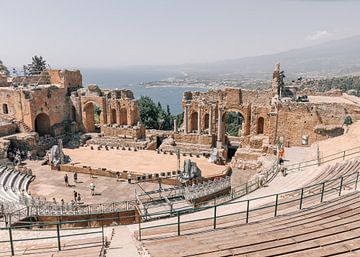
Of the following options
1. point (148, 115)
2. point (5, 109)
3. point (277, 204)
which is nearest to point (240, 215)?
point (277, 204)

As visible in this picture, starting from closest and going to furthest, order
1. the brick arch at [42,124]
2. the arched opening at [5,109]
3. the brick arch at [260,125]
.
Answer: the brick arch at [260,125], the arched opening at [5,109], the brick arch at [42,124]

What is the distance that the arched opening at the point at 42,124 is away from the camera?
123ft

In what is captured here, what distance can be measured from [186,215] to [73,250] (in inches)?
223

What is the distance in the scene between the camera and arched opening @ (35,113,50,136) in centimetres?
3747

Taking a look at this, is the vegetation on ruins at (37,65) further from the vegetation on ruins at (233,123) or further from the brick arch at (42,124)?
the vegetation on ruins at (233,123)

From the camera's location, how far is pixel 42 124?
37812 mm

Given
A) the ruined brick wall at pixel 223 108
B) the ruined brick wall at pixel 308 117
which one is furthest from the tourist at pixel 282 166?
the ruined brick wall at pixel 223 108

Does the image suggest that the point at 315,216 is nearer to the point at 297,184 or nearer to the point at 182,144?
the point at 297,184

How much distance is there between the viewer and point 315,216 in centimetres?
1103

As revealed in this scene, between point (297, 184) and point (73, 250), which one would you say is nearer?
point (73, 250)

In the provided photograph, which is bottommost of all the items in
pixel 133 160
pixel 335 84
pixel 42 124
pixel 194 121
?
pixel 133 160

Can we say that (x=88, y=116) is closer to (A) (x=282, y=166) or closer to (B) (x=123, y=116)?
(B) (x=123, y=116)

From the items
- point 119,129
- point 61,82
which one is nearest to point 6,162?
point 119,129

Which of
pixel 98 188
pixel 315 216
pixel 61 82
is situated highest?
pixel 61 82
